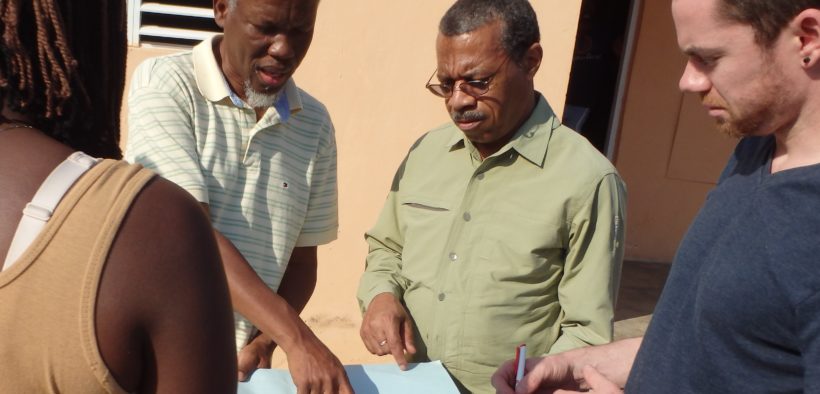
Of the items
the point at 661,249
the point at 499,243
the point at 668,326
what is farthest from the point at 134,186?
the point at 661,249

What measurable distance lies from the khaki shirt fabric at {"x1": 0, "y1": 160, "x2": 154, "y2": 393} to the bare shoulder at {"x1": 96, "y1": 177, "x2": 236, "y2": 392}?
0.6 inches

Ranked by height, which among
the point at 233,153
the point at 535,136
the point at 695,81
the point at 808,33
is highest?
the point at 808,33

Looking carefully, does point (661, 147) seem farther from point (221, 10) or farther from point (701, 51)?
point (701, 51)

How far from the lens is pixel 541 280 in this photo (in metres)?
2.25

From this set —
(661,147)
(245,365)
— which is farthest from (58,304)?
(661,147)

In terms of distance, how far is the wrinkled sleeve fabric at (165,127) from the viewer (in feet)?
6.53

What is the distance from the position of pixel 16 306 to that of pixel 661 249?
6349 millimetres

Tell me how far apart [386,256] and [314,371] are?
0.71m

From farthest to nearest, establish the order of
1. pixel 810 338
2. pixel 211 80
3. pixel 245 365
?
pixel 211 80, pixel 245 365, pixel 810 338

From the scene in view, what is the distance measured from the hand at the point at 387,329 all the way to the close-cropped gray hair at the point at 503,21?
778 millimetres

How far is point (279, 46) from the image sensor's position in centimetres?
220

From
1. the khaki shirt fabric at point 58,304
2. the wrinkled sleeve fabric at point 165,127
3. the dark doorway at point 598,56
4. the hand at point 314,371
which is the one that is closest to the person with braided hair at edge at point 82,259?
the khaki shirt fabric at point 58,304

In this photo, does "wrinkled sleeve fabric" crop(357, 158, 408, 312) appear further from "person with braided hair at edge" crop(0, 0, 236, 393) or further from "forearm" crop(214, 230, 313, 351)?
"person with braided hair at edge" crop(0, 0, 236, 393)

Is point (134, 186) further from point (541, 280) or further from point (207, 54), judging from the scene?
point (541, 280)
